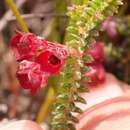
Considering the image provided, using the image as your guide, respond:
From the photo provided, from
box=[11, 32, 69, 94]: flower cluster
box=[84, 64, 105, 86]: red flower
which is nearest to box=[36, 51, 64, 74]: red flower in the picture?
box=[11, 32, 69, 94]: flower cluster

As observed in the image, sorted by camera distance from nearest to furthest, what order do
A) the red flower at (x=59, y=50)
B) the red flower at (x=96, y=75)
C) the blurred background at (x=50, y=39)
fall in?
the red flower at (x=59, y=50) < the red flower at (x=96, y=75) < the blurred background at (x=50, y=39)

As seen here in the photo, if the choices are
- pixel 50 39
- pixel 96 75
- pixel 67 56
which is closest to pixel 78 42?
pixel 67 56

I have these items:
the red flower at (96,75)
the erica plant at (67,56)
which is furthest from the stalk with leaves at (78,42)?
the red flower at (96,75)

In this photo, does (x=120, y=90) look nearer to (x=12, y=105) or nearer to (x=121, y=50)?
(x=121, y=50)

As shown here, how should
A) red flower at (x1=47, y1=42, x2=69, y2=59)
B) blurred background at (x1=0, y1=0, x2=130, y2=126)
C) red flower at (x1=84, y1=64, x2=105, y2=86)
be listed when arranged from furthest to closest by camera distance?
1. blurred background at (x1=0, y1=0, x2=130, y2=126)
2. red flower at (x1=84, y1=64, x2=105, y2=86)
3. red flower at (x1=47, y1=42, x2=69, y2=59)

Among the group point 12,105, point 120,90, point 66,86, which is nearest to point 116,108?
point 66,86

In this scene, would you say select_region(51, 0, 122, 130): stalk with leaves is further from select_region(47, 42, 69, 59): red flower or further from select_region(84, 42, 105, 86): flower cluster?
select_region(84, 42, 105, 86): flower cluster

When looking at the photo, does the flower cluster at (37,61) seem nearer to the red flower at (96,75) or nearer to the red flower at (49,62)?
the red flower at (49,62)
